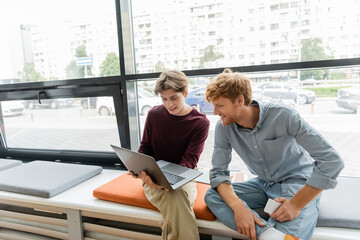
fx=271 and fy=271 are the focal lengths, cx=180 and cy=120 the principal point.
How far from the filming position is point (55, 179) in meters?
1.90

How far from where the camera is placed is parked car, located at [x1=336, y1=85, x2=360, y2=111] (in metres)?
1.77

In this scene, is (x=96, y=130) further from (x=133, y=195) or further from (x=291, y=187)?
(x=291, y=187)

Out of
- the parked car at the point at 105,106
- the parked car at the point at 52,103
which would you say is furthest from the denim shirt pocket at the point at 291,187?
the parked car at the point at 52,103

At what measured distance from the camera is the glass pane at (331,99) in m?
1.77

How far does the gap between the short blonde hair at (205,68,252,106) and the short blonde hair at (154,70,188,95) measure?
0.34 metres

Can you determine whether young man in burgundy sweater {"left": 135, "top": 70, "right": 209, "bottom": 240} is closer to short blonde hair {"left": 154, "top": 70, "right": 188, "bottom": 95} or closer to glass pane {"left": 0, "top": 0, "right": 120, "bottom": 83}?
short blonde hair {"left": 154, "top": 70, "right": 188, "bottom": 95}

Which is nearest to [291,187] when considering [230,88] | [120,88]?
[230,88]

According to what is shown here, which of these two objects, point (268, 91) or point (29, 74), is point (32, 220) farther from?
point (268, 91)

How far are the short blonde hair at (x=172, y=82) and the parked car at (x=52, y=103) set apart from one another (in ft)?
3.94

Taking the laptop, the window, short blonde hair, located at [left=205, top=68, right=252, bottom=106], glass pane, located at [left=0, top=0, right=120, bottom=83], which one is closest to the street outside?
Result: glass pane, located at [left=0, top=0, right=120, bottom=83]

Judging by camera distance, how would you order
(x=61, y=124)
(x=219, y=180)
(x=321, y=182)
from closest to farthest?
(x=321, y=182) → (x=219, y=180) → (x=61, y=124)

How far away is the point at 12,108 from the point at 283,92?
2560 millimetres

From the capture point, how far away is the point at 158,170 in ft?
4.22

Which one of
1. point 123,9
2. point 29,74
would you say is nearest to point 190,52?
point 123,9
